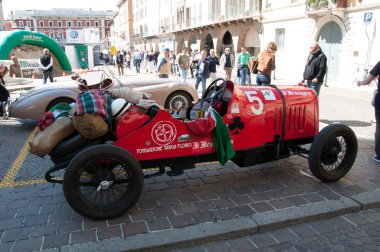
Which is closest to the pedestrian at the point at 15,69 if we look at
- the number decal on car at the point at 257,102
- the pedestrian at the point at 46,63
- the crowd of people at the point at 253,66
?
the pedestrian at the point at 46,63

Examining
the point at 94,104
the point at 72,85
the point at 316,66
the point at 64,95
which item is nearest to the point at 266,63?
the point at 316,66

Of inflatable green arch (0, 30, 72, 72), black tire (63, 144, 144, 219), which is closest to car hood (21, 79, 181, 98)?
black tire (63, 144, 144, 219)

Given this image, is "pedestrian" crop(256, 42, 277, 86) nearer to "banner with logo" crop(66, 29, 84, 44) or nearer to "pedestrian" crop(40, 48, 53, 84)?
"pedestrian" crop(40, 48, 53, 84)

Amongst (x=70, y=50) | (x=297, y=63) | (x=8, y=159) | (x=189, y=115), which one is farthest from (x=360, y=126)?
(x=70, y=50)

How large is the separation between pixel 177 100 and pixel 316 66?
333 centimetres

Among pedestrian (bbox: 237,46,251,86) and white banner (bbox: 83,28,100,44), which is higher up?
white banner (bbox: 83,28,100,44)

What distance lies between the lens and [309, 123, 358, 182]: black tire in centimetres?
405

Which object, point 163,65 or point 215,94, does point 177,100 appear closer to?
point 163,65

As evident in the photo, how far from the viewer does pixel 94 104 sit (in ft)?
11.1

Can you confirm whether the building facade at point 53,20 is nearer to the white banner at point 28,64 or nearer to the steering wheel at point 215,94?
the white banner at point 28,64

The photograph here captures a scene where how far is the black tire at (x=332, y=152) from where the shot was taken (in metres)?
4.05

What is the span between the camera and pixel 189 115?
14.6 ft

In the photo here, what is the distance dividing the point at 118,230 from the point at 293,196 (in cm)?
197

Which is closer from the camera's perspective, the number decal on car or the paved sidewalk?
the paved sidewalk
